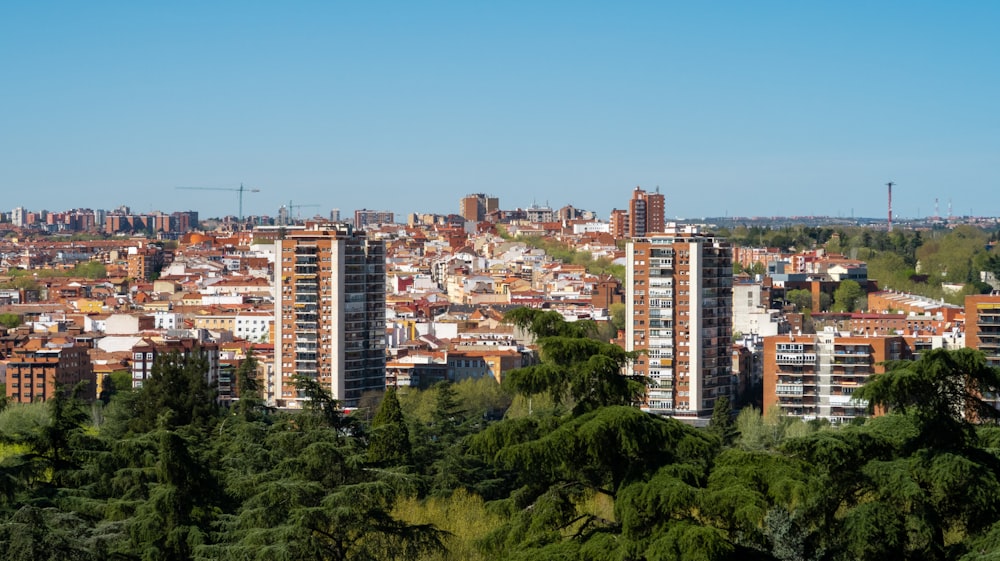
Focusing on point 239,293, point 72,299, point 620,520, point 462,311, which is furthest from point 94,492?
point 72,299

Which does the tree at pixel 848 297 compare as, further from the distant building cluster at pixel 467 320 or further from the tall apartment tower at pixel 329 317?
the tall apartment tower at pixel 329 317

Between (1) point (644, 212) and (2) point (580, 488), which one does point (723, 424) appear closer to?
(2) point (580, 488)

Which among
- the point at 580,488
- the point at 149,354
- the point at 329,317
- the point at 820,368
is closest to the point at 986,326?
the point at 820,368

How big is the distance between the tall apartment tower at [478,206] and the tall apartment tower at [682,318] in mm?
78244

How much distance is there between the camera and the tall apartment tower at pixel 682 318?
33.1 metres

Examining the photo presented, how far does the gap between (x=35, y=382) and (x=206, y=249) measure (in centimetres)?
5123

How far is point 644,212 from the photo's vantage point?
80625 millimetres

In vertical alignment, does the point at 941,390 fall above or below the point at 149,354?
above

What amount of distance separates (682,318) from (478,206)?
269ft

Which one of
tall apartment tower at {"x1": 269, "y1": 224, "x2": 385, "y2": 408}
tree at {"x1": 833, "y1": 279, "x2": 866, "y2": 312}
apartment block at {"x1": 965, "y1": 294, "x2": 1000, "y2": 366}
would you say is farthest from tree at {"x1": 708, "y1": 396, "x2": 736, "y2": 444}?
tree at {"x1": 833, "y1": 279, "x2": 866, "y2": 312}

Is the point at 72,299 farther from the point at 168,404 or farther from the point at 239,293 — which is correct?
the point at 168,404

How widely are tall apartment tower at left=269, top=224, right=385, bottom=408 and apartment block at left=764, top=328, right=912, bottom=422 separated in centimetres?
808

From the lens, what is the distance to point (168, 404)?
1903cm

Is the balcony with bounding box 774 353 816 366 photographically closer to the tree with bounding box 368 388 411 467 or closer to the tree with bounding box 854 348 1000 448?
the tree with bounding box 368 388 411 467
